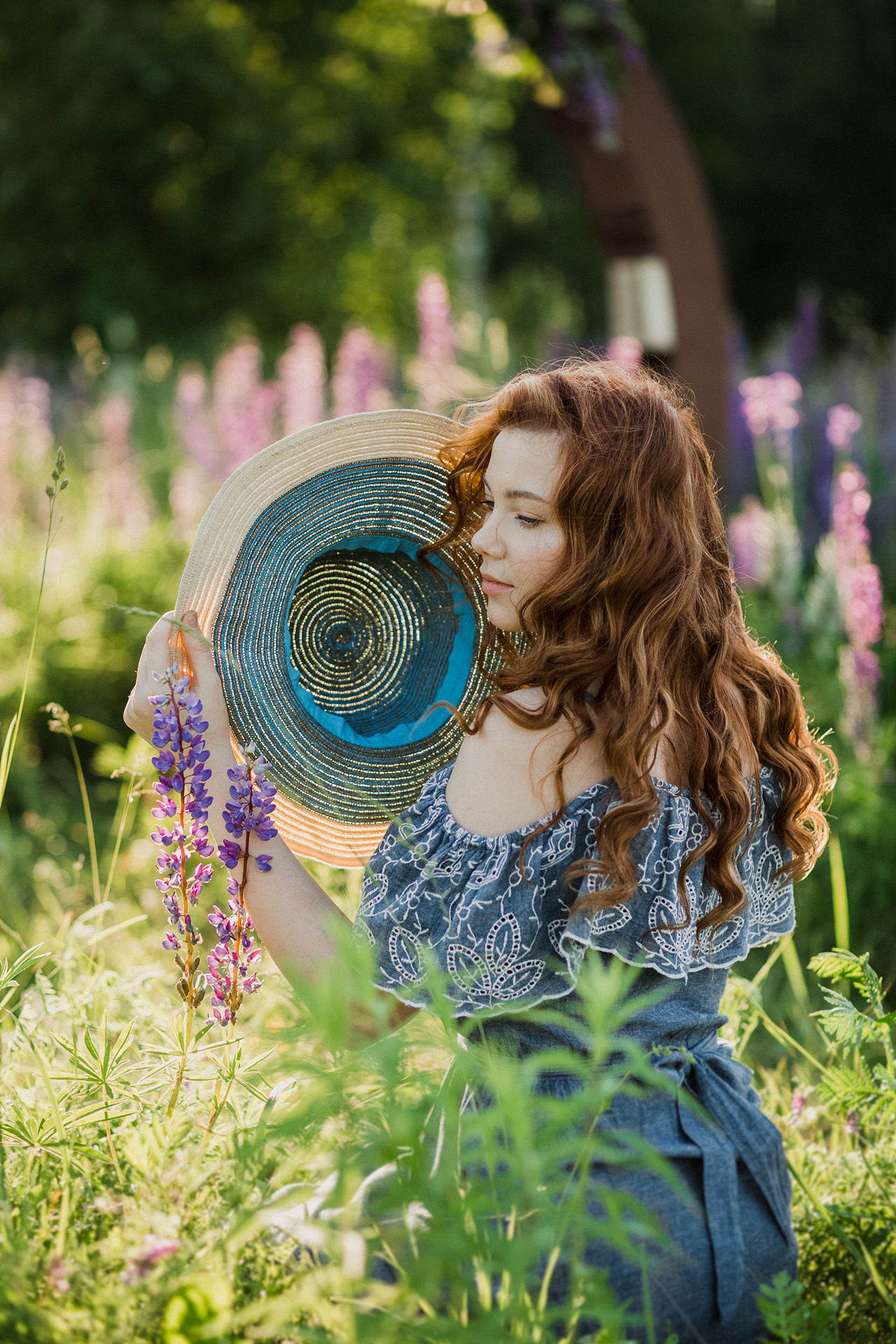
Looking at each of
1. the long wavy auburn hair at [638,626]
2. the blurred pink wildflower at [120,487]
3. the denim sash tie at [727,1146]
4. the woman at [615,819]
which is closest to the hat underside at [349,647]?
the woman at [615,819]

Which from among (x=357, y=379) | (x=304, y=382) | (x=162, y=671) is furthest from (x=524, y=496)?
(x=357, y=379)

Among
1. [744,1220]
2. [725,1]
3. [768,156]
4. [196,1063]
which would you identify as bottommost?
[744,1220]

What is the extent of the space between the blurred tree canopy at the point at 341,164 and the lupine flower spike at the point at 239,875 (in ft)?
41.8

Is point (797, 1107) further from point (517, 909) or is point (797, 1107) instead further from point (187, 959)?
point (187, 959)

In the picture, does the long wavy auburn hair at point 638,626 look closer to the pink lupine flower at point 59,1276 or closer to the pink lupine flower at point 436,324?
the pink lupine flower at point 59,1276

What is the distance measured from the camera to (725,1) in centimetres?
1930

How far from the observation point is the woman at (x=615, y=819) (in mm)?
1329

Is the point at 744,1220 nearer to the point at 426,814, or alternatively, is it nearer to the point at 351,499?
the point at 426,814

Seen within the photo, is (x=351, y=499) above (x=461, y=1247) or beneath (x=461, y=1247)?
above

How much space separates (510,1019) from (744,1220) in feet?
1.19

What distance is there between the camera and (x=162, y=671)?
1.48 metres

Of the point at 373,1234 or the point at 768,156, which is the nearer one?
the point at 373,1234

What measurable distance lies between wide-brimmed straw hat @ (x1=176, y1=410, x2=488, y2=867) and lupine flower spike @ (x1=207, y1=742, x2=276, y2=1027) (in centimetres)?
24

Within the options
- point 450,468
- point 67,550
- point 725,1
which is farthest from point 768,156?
point 450,468
